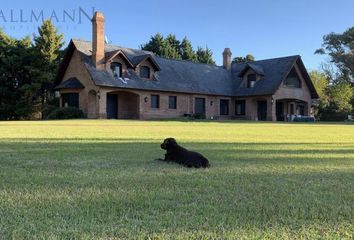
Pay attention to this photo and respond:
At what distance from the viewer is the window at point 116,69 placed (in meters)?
35.0

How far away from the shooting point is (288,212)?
146 inches

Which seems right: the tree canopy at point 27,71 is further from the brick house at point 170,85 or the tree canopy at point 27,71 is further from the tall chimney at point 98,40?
the tall chimney at point 98,40

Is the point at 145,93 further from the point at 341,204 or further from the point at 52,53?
the point at 341,204

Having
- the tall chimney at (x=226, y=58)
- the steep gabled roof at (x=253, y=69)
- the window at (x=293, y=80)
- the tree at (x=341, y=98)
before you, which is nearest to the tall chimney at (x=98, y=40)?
the steep gabled roof at (x=253, y=69)

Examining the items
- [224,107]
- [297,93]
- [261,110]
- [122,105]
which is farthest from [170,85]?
[297,93]

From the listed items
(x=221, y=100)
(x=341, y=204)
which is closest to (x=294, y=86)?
(x=221, y=100)

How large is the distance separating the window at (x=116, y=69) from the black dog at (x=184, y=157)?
94.2ft

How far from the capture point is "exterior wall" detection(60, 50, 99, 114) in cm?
3401

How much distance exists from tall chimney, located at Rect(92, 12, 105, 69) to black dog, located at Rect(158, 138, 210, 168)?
28424mm

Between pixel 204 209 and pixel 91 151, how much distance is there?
4697 mm

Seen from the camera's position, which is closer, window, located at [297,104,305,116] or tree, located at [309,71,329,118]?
window, located at [297,104,305,116]

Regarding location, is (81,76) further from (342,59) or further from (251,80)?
(342,59)

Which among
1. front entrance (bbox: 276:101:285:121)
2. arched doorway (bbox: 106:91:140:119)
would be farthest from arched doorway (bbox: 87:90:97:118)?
front entrance (bbox: 276:101:285:121)

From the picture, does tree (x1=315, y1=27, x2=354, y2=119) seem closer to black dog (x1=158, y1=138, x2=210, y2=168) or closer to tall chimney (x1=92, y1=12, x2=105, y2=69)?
tall chimney (x1=92, y1=12, x2=105, y2=69)
